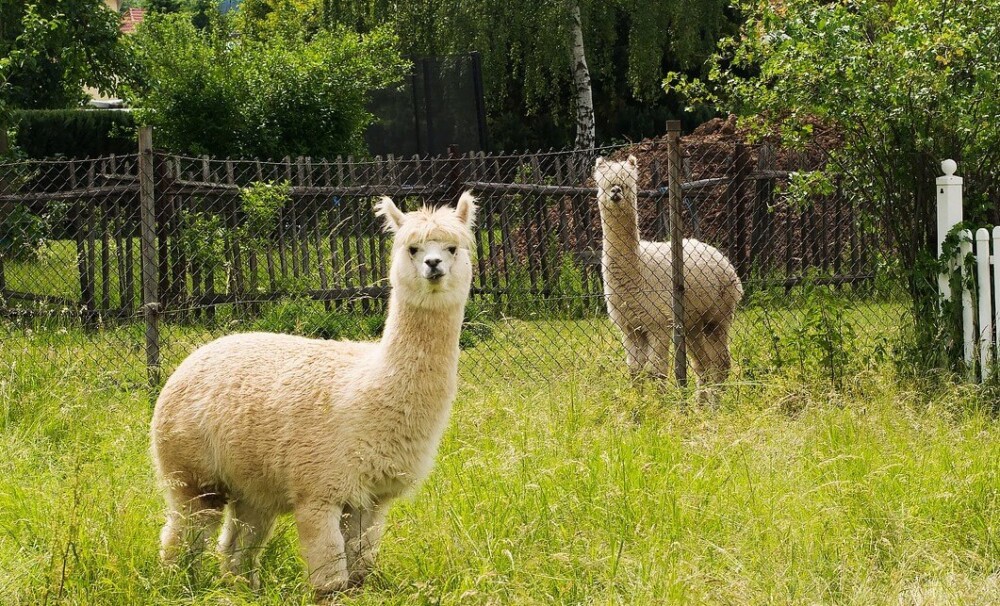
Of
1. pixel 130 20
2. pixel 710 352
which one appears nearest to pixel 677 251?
pixel 710 352

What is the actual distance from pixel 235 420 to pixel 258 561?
2.06 feet

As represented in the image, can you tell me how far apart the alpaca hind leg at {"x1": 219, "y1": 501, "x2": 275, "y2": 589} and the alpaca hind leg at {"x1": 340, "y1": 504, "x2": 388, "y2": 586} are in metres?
0.41

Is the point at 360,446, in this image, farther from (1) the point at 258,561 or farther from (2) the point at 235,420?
(1) the point at 258,561

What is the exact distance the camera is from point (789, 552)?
4203 millimetres

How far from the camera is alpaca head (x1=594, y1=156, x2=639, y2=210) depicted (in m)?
7.30

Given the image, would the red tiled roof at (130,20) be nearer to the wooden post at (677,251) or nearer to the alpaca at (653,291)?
the alpaca at (653,291)

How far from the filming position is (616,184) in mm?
7383

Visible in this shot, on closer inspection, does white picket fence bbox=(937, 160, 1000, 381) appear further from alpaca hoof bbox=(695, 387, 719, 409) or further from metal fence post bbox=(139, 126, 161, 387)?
metal fence post bbox=(139, 126, 161, 387)

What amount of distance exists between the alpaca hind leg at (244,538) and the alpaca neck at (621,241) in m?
3.55

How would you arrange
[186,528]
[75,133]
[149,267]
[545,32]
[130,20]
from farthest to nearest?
1. [130,20]
2. [75,133]
3. [545,32]
4. [149,267]
5. [186,528]

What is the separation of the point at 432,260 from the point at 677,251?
3223 mm

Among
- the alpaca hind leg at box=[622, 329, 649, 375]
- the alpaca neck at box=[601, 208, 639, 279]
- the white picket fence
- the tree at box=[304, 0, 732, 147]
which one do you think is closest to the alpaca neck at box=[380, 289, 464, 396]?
the alpaca hind leg at box=[622, 329, 649, 375]

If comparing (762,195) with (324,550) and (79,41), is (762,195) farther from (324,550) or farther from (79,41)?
(324,550)

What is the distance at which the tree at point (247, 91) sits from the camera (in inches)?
536
